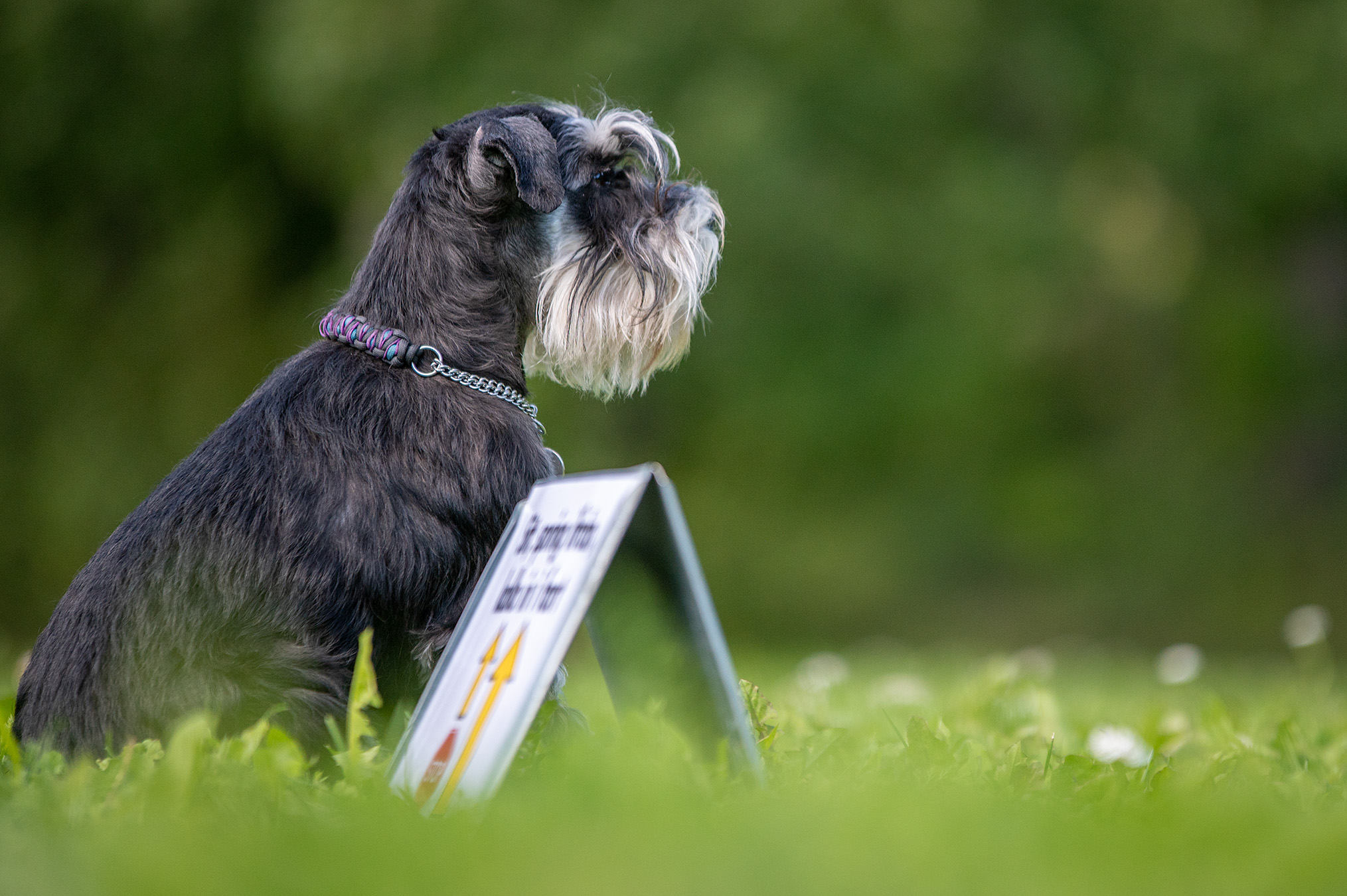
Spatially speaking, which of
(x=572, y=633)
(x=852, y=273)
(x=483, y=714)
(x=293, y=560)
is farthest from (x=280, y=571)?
(x=852, y=273)

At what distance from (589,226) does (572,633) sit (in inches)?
68.5

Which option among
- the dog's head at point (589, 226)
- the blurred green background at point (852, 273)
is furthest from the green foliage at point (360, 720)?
the blurred green background at point (852, 273)

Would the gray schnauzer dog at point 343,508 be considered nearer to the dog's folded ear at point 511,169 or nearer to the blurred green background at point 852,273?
the dog's folded ear at point 511,169

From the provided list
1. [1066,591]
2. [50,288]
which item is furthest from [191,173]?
[1066,591]

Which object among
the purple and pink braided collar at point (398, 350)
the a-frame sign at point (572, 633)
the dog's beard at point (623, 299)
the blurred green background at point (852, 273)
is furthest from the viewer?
the blurred green background at point (852, 273)

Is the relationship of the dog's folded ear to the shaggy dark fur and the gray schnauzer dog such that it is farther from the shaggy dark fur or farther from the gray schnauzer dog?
the shaggy dark fur

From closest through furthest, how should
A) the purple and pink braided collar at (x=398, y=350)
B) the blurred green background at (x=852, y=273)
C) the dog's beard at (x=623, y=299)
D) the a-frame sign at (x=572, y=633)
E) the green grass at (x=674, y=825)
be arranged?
1. the green grass at (x=674, y=825)
2. the a-frame sign at (x=572, y=633)
3. the purple and pink braided collar at (x=398, y=350)
4. the dog's beard at (x=623, y=299)
5. the blurred green background at (x=852, y=273)

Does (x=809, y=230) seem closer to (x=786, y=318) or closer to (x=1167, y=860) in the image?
(x=786, y=318)

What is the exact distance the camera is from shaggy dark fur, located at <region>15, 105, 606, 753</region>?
2703 millimetres

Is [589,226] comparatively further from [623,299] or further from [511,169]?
[511,169]

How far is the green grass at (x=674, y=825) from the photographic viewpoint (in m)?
1.82

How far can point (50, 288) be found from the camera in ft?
42.2

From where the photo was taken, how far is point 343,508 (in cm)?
278

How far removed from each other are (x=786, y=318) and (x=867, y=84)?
2358mm
